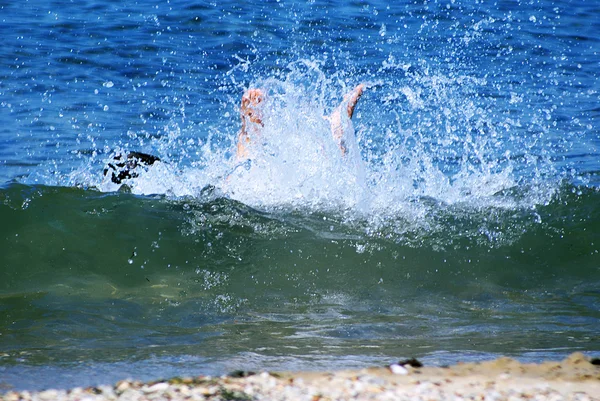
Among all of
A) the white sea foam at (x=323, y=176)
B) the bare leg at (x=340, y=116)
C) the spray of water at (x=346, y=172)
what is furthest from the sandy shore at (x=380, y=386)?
the bare leg at (x=340, y=116)

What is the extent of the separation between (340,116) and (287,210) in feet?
4.06

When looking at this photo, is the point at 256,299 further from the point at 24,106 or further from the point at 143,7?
the point at 143,7

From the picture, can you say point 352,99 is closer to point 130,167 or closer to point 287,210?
point 287,210

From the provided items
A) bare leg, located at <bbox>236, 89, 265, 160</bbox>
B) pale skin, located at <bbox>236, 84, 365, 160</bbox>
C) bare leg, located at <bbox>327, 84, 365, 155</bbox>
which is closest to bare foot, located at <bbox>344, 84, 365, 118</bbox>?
bare leg, located at <bbox>327, 84, 365, 155</bbox>

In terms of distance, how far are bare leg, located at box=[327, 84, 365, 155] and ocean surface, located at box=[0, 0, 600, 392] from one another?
0.15m

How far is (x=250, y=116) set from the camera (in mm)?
8680

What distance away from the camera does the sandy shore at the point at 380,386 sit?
4125 millimetres

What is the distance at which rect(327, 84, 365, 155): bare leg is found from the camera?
8.37 m

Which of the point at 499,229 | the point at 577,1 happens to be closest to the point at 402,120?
the point at 499,229

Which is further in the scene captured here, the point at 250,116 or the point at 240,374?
the point at 250,116

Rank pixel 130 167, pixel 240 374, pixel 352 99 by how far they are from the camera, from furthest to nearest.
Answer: pixel 130 167, pixel 352 99, pixel 240 374

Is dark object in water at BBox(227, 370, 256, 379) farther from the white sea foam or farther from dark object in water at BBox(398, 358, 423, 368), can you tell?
the white sea foam

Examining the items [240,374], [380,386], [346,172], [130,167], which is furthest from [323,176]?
[380,386]

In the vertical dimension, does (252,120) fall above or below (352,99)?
below
